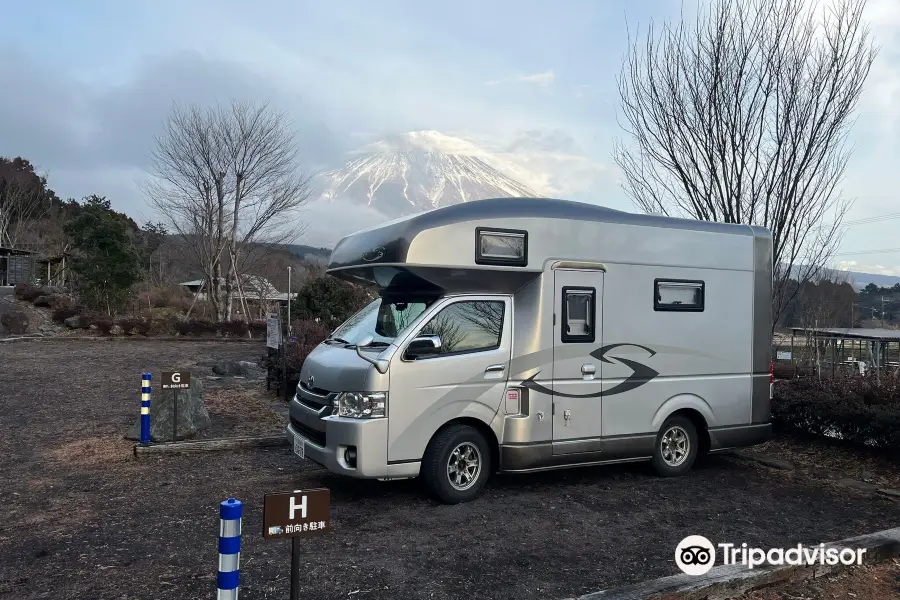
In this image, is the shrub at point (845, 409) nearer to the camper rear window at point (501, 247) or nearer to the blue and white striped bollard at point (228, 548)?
the camper rear window at point (501, 247)

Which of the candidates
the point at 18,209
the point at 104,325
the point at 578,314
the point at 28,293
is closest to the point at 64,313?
the point at 104,325

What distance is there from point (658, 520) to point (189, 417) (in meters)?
5.97

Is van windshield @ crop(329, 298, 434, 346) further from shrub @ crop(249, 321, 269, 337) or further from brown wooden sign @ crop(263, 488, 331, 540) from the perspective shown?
shrub @ crop(249, 321, 269, 337)

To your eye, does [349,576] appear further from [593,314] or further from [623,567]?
[593,314]

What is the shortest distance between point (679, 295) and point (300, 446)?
437cm

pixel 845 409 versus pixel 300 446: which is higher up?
pixel 845 409

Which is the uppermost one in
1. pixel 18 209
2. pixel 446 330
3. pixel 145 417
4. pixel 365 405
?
pixel 18 209

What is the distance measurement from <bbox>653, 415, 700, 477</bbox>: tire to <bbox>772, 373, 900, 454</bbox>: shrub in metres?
2.03

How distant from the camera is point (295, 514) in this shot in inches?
126

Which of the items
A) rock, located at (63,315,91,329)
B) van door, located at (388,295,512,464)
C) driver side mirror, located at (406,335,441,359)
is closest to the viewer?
A: van door, located at (388,295,512,464)

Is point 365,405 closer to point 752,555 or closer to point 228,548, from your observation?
point 228,548

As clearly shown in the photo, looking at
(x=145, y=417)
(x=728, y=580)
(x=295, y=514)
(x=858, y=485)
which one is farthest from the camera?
(x=145, y=417)

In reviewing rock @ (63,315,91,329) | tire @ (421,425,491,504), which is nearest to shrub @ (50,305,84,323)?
rock @ (63,315,91,329)

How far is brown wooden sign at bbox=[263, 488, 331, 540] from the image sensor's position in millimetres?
3115
